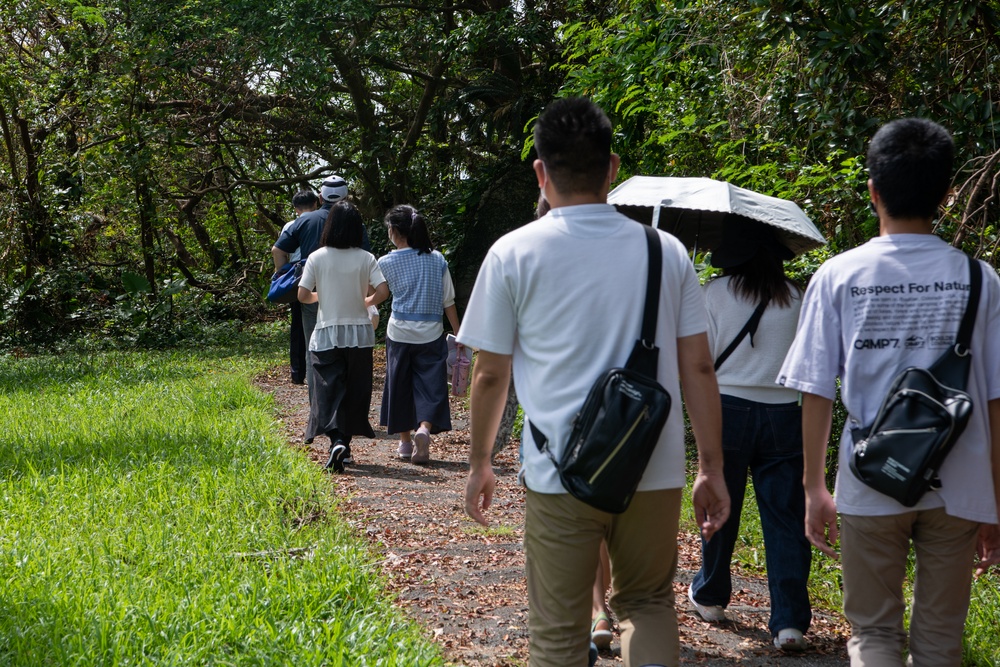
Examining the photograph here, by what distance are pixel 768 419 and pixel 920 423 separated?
1.46m

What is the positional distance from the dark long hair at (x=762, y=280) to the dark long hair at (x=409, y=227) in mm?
4094

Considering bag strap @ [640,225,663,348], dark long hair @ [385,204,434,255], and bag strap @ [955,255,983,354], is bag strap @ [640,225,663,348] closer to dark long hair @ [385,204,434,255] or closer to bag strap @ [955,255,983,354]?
bag strap @ [955,255,983,354]

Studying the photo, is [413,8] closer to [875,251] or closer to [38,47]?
[38,47]

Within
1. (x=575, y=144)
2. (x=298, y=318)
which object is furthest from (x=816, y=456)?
(x=298, y=318)

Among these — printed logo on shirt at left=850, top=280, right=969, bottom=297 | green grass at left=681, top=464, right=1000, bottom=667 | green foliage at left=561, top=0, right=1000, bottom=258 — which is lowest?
green grass at left=681, top=464, right=1000, bottom=667

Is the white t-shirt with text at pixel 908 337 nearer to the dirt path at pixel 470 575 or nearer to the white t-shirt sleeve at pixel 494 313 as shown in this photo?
the white t-shirt sleeve at pixel 494 313

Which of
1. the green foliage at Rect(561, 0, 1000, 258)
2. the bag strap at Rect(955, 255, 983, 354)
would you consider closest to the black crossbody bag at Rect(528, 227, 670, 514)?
the bag strap at Rect(955, 255, 983, 354)

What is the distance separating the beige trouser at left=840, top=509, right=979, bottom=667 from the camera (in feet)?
9.54

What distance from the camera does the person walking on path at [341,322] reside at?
25.2ft

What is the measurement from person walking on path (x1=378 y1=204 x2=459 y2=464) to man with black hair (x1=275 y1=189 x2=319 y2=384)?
139 centimetres

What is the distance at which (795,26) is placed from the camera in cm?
647

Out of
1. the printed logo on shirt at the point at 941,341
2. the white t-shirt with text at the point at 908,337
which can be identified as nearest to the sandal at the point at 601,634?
the white t-shirt with text at the point at 908,337

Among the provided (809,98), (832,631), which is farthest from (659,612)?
(809,98)

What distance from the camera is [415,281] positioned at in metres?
8.18
